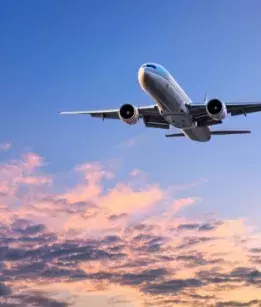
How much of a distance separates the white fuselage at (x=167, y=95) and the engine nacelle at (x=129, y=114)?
3.15 m

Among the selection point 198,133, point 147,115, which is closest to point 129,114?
point 147,115

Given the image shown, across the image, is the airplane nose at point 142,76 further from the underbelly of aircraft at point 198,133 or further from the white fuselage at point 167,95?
the underbelly of aircraft at point 198,133

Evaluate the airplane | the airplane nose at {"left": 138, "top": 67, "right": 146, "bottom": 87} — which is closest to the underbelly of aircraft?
the airplane

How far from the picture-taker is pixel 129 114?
78938 millimetres

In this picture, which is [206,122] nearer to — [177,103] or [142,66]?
[177,103]

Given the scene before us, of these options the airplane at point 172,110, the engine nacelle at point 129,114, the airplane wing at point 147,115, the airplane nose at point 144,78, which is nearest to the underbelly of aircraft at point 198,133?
the airplane at point 172,110

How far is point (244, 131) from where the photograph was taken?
8512 cm

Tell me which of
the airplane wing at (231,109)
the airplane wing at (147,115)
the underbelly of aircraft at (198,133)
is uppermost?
the airplane wing at (147,115)

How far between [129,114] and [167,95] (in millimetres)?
6682

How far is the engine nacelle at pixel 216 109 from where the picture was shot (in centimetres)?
7650

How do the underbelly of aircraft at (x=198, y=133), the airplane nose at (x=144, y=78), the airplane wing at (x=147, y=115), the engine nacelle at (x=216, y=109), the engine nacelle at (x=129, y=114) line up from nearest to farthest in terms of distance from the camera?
the airplane nose at (x=144, y=78), the engine nacelle at (x=216, y=109), the engine nacelle at (x=129, y=114), the airplane wing at (x=147, y=115), the underbelly of aircraft at (x=198, y=133)

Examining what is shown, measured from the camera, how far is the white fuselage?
7281 cm

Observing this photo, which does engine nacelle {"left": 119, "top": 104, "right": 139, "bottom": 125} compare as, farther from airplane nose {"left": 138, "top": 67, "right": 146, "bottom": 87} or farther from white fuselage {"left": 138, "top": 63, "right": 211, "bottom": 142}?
airplane nose {"left": 138, "top": 67, "right": 146, "bottom": 87}

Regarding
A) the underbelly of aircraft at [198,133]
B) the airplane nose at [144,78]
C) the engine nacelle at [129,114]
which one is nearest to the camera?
the airplane nose at [144,78]
